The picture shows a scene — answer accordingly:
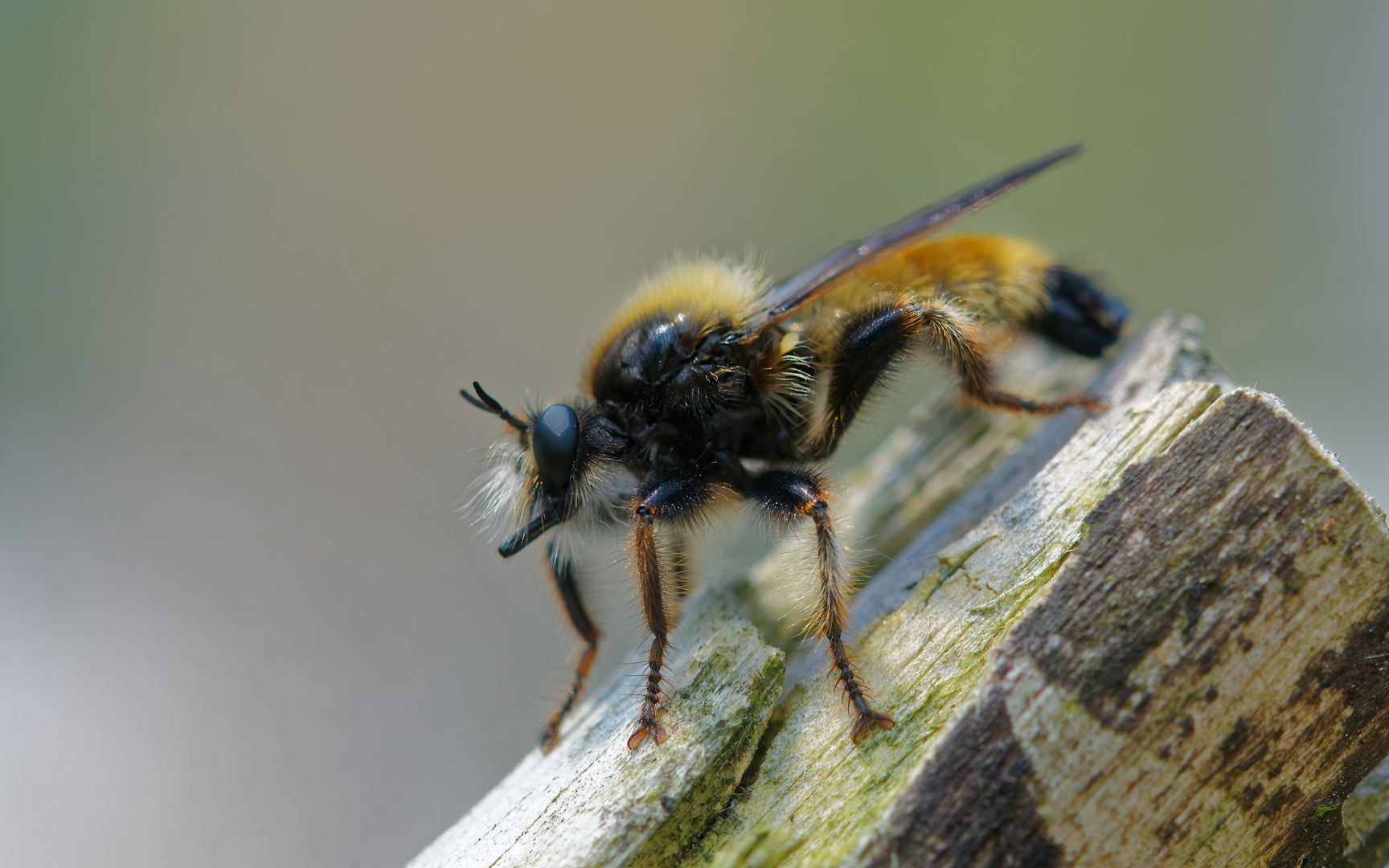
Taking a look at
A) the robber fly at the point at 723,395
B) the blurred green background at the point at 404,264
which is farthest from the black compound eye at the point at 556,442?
the blurred green background at the point at 404,264

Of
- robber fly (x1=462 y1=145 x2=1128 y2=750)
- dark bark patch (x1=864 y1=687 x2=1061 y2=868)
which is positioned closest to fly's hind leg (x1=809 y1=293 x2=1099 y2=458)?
robber fly (x1=462 y1=145 x2=1128 y2=750)

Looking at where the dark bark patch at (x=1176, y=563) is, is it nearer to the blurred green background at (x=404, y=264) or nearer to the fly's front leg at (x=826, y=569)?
the fly's front leg at (x=826, y=569)

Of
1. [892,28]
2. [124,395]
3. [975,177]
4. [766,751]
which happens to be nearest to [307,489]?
[124,395]

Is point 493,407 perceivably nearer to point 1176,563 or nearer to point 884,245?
point 884,245

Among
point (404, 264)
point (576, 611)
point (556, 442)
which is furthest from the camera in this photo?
point (404, 264)

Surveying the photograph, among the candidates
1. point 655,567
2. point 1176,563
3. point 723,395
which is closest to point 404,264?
point 723,395

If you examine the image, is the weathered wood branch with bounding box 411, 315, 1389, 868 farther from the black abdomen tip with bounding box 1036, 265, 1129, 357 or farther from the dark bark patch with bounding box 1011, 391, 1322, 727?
the black abdomen tip with bounding box 1036, 265, 1129, 357

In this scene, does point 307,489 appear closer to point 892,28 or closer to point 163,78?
point 163,78
